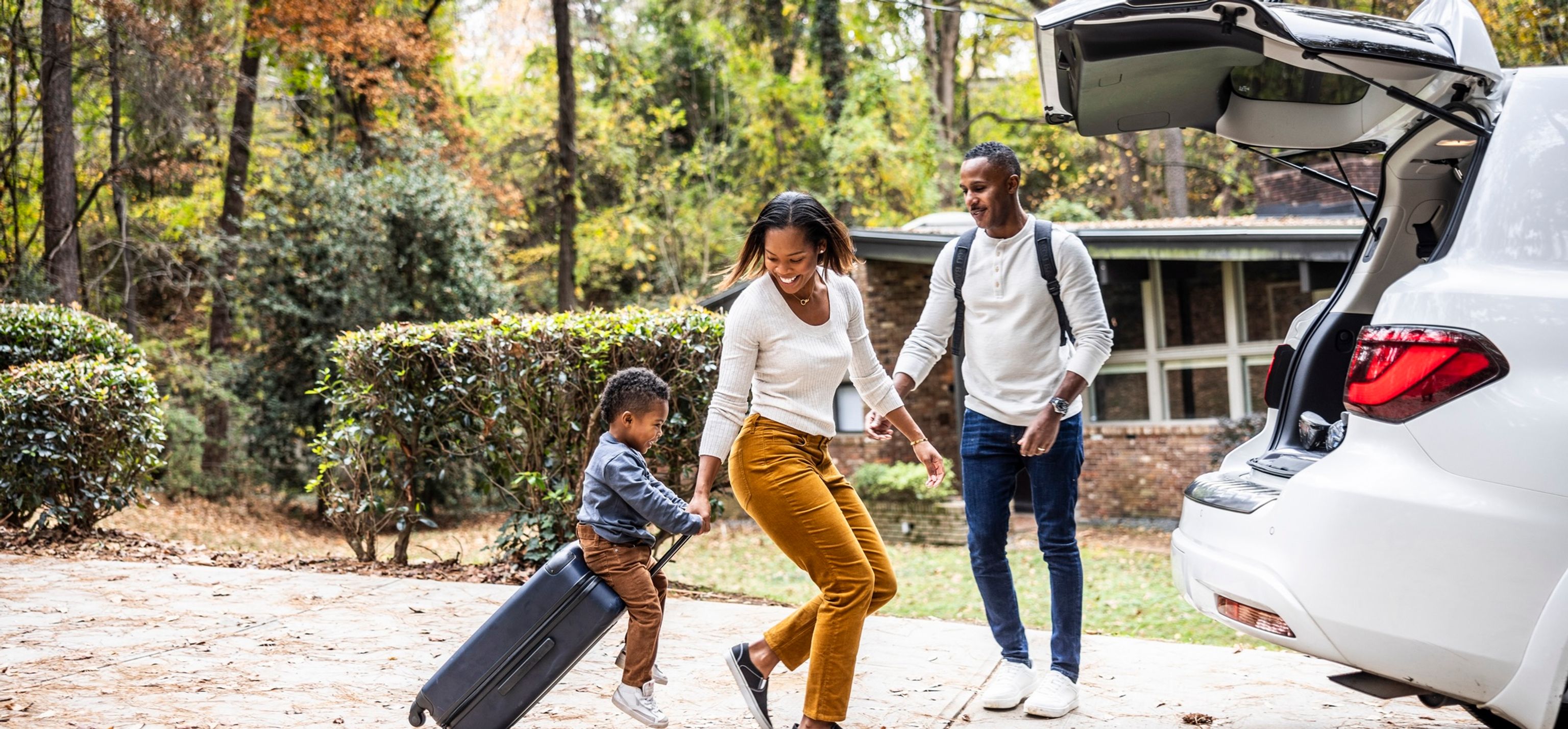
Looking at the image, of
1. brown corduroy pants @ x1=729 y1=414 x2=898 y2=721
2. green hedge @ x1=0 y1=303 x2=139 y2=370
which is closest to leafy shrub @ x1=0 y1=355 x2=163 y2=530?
green hedge @ x1=0 y1=303 x2=139 y2=370

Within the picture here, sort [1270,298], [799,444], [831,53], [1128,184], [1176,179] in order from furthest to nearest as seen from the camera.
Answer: [1128,184], [831,53], [1176,179], [1270,298], [799,444]

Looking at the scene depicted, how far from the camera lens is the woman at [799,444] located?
3.46 meters

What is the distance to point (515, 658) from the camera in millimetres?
3516

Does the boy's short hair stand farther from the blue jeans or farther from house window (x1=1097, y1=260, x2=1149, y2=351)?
house window (x1=1097, y1=260, x2=1149, y2=351)

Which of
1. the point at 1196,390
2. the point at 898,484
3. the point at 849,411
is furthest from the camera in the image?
the point at 849,411

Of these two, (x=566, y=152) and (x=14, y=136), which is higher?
(x=14, y=136)

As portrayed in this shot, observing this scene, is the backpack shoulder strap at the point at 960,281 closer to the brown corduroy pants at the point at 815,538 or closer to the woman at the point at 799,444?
the woman at the point at 799,444

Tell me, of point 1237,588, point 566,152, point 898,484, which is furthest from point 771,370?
point 566,152

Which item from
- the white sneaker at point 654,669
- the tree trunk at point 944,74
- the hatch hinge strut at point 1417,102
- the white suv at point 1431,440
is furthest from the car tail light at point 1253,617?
the tree trunk at point 944,74

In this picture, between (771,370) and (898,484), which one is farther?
(898,484)

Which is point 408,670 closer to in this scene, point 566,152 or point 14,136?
point 14,136

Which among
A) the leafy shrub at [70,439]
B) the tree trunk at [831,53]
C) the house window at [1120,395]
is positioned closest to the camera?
the leafy shrub at [70,439]

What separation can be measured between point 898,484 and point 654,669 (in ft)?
35.3

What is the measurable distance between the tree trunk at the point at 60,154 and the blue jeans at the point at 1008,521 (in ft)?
43.7
